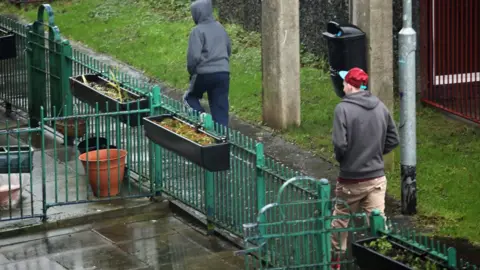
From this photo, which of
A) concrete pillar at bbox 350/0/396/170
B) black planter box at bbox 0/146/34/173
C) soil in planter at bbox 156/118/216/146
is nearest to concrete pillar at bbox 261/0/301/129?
concrete pillar at bbox 350/0/396/170

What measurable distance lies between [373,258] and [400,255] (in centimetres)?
18

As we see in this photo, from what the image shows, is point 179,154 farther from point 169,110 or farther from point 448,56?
point 448,56

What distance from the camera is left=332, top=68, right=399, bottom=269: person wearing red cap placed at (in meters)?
9.09

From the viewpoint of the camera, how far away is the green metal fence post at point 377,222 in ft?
25.4

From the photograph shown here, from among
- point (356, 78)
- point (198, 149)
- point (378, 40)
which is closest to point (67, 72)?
point (378, 40)

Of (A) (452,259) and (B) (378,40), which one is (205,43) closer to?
(B) (378,40)

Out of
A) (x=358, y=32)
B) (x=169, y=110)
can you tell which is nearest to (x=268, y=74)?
(x=358, y=32)

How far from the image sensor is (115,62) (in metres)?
18.0

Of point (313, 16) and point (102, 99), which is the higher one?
point (313, 16)

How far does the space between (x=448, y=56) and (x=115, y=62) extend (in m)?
5.69

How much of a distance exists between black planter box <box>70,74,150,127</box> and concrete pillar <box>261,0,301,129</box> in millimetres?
2456

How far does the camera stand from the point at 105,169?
1138cm

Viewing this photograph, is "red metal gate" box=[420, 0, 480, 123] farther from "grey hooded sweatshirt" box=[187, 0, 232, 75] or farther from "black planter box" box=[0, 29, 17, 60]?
"black planter box" box=[0, 29, 17, 60]

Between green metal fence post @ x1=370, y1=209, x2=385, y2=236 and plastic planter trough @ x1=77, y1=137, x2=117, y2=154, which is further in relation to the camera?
plastic planter trough @ x1=77, y1=137, x2=117, y2=154
